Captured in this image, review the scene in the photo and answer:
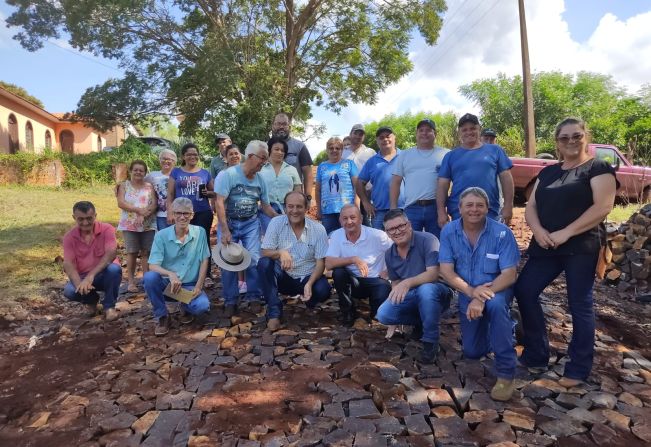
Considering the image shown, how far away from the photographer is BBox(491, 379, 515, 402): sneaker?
2.90 meters

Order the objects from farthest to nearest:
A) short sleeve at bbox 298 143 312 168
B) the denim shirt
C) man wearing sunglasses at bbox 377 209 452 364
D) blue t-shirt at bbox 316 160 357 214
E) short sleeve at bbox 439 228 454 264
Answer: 1. short sleeve at bbox 298 143 312 168
2. blue t-shirt at bbox 316 160 357 214
3. man wearing sunglasses at bbox 377 209 452 364
4. short sleeve at bbox 439 228 454 264
5. the denim shirt

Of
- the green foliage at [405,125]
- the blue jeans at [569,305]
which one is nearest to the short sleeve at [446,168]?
the blue jeans at [569,305]

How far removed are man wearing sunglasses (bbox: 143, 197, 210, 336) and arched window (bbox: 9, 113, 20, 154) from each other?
20.0m

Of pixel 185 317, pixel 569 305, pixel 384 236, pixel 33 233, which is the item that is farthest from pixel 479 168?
pixel 33 233

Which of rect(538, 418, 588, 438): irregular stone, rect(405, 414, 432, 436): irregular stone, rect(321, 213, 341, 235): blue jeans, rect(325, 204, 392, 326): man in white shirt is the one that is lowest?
rect(538, 418, 588, 438): irregular stone

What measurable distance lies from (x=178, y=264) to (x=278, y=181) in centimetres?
132

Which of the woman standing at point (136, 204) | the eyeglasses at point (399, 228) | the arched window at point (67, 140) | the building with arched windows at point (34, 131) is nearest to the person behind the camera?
the eyeglasses at point (399, 228)

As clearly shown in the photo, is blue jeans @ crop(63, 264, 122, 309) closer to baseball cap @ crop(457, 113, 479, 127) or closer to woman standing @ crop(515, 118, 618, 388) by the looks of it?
baseball cap @ crop(457, 113, 479, 127)

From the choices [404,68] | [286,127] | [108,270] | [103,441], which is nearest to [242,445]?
[103,441]

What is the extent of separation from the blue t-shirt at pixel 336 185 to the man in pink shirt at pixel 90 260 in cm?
223

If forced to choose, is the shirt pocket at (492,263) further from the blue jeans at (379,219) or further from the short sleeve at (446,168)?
the blue jeans at (379,219)

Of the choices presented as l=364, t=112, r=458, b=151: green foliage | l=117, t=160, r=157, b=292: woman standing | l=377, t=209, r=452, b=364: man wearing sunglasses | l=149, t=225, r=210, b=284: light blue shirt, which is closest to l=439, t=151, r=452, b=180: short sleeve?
l=377, t=209, r=452, b=364: man wearing sunglasses

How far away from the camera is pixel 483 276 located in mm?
3180

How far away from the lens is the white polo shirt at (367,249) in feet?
13.3
